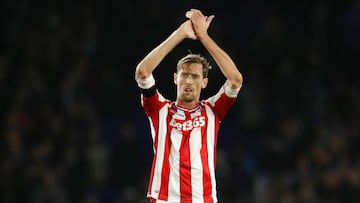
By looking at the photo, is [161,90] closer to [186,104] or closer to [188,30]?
[186,104]

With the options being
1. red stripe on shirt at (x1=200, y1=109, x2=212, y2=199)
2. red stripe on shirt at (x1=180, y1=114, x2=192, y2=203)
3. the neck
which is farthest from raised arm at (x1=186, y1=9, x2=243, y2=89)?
red stripe on shirt at (x1=180, y1=114, x2=192, y2=203)

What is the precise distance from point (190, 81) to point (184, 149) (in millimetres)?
491

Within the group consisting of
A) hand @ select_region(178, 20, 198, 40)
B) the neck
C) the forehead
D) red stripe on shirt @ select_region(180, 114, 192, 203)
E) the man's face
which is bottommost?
red stripe on shirt @ select_region(180, 114, 192, 203)

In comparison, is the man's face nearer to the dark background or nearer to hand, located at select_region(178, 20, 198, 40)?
hand, located at select_region(178, 20, 198, 40)

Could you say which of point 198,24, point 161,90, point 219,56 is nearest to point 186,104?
point 219,56

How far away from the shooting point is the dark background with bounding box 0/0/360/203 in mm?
10578

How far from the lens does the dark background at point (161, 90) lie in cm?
1058

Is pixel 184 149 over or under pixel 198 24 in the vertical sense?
under

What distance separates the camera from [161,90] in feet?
37.7

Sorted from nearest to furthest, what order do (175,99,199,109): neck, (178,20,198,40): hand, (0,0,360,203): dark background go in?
(178,20,198,40): hand < (175,99,199,109): neck < (0,0,360,203): dark background
